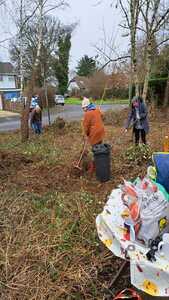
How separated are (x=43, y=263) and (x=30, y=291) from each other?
0.27 metres

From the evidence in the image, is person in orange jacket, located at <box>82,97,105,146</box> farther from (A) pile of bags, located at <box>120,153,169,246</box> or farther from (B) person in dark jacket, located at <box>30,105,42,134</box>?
(B) person in dark jacket, located at <box>30,105,42,134</box>

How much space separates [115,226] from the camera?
103 inches

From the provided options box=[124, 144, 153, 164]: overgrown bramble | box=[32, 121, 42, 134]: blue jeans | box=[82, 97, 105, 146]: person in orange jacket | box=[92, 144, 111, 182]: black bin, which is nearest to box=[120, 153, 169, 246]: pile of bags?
box=[92, 144, 111, 182]: black bin

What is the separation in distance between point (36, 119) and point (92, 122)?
20.6 feet

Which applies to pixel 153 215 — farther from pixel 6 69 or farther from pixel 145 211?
pixel 6 69

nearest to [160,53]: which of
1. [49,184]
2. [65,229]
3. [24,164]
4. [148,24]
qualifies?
[148,24]

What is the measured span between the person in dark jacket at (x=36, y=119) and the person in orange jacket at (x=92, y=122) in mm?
5928

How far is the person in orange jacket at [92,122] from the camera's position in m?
6.63

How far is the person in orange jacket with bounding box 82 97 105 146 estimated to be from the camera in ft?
21.7

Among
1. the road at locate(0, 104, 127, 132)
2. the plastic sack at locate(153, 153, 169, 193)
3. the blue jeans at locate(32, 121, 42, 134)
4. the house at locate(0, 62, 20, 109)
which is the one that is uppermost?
the house at locate(0, 62, 20, 109)

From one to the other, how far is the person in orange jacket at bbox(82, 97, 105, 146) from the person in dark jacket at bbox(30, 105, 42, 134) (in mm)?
5928

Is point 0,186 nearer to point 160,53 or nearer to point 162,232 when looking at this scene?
point 162,232

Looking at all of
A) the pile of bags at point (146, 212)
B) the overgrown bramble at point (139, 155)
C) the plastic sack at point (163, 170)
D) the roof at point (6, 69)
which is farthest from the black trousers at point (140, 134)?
the roof at point (6, 69)

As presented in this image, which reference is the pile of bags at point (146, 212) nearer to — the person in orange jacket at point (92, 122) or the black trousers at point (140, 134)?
the person in orange jacket at point (92, 122)
